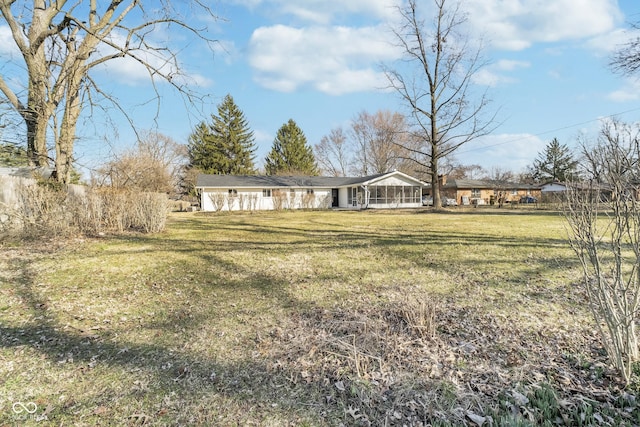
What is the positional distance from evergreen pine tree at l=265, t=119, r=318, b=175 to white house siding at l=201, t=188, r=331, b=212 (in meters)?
10.3

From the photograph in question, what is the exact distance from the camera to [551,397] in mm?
2387

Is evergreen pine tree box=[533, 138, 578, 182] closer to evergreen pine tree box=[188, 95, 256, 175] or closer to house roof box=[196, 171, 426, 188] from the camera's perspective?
house roof box=[196, 171, 426, 188]

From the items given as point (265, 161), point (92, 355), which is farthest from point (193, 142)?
point (92, 355)

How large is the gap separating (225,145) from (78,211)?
30.1 m

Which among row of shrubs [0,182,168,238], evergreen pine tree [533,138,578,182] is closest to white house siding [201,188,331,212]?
row of shrubs [0,182,168,238]

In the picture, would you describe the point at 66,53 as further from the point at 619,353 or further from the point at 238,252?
the point at 619,353

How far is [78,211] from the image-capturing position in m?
8.39

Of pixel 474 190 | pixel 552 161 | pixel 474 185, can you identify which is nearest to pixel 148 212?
pixel 474 185

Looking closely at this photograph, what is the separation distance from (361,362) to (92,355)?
2549mm

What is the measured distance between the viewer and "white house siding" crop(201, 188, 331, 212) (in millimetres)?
24859

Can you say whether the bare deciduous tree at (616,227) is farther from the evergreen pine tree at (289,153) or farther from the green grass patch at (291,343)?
the evergreen pine tree at (289,153)

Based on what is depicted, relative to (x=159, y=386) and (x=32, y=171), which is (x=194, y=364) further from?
(x=32, y=171)

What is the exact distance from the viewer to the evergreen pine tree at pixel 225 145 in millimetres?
36531

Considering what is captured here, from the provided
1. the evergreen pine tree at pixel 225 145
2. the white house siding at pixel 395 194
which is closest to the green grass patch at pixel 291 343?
the white house siding at pixel 395 194
